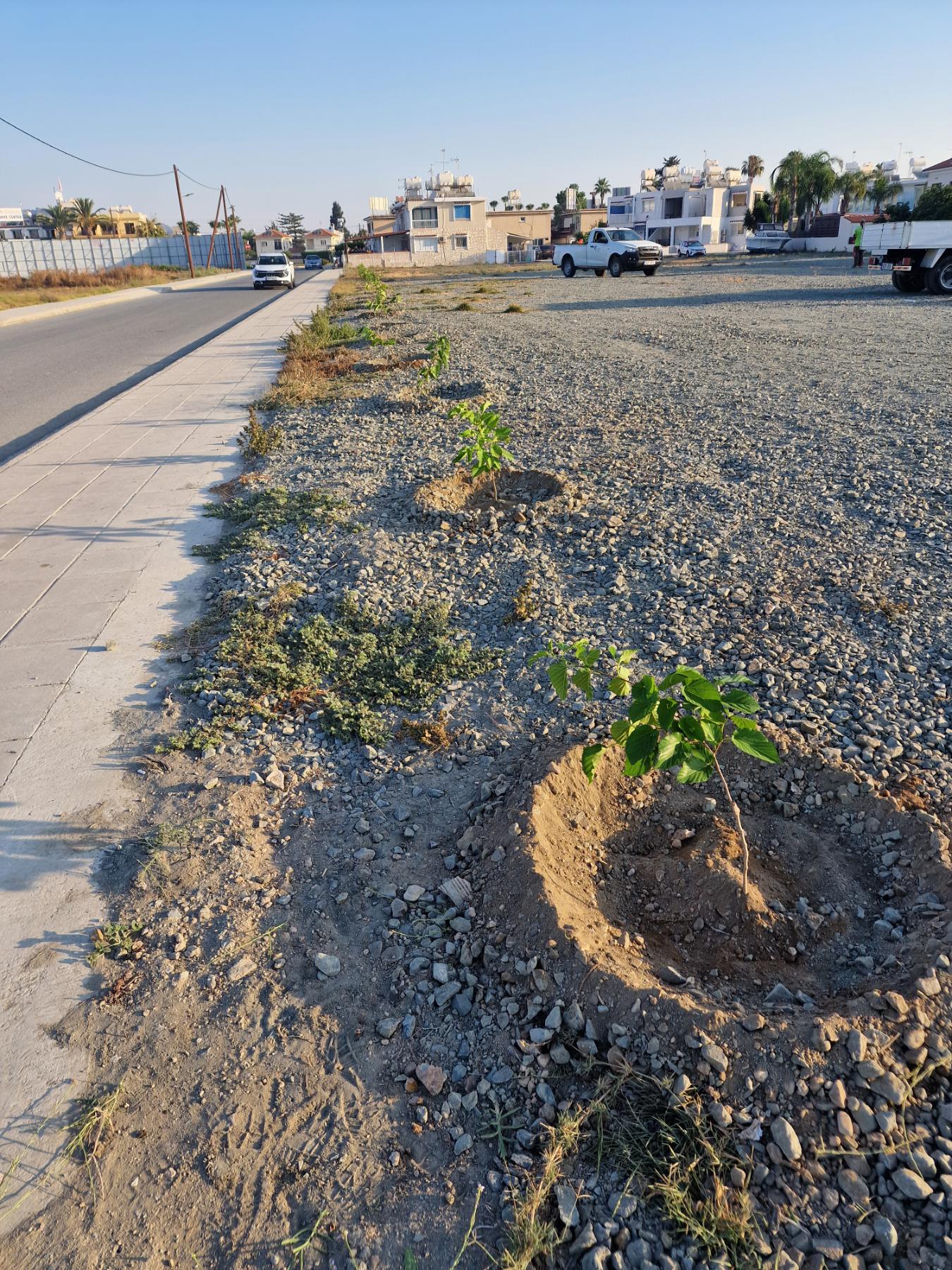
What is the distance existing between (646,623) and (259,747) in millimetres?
2280

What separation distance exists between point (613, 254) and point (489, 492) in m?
29.0

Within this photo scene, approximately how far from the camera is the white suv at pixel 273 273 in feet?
124

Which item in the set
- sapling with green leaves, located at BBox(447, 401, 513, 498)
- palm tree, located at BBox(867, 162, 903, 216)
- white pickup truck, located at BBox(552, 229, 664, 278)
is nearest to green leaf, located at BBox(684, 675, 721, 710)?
sapling with green leaves, located at BBox(447, 401, 513, 498)

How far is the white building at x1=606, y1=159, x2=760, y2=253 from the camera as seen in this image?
6819 cm

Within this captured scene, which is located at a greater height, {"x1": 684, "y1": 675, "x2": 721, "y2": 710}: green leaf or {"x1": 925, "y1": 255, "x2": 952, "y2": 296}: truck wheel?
{"x1": 925, "y1": 255, "x2": 952, "y2": 296}: truck wheel

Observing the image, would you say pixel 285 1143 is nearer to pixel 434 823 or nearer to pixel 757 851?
pixel 434 823

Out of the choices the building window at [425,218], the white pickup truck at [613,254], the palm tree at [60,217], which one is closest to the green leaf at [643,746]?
the white pickup truck at [613,254]

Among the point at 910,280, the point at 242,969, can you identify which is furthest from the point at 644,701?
the point at 910,280

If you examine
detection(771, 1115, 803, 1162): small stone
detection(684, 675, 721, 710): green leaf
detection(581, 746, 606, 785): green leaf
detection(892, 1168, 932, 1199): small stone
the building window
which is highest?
the building window

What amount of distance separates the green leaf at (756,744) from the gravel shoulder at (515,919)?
0.55 metres

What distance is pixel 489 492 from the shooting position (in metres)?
7.15

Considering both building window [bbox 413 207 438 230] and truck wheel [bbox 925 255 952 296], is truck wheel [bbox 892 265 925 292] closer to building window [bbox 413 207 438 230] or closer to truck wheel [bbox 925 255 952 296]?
truck wheel [bbox 925 255 952 296]

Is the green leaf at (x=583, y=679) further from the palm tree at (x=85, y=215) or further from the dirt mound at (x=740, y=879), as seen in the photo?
the palm tree at (x=85, y=215)

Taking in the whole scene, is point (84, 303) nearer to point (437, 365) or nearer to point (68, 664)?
point (437, 365)
